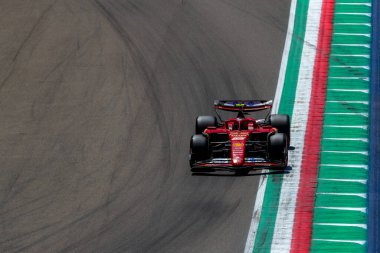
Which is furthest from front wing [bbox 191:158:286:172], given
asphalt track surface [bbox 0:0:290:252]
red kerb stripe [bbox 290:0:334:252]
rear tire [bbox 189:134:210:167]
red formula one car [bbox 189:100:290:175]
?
red kerb stripe [bbox 290:0:334:252]

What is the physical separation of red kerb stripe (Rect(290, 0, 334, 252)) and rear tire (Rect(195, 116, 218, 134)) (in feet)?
8.87

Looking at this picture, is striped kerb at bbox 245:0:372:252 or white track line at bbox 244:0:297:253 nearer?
white track line at bbox 244:0:297:253

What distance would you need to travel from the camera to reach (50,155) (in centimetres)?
3291

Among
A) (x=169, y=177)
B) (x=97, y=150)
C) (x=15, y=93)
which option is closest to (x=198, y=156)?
(x=169, y=177)

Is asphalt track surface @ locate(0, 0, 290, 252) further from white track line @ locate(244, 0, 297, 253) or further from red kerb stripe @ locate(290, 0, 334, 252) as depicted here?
red kerb stripe @ locate(290, 0, 334, 252)

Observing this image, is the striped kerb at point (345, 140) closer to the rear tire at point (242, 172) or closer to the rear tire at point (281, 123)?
the rear tire at point (281, 123)

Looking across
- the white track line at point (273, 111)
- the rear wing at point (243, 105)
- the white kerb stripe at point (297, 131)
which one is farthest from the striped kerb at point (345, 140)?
the rear wing at point (243, 105)

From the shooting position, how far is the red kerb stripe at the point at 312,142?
93.9 ft

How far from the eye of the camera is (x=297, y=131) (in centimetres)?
3344

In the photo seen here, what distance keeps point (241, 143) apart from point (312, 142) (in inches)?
124

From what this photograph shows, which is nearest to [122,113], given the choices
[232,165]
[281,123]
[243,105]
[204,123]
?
[204,123]

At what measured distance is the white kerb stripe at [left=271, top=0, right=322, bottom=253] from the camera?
94.0ft

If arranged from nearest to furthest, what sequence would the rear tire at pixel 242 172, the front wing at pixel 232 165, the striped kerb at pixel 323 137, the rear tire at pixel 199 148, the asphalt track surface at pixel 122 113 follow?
the striped kerb at pixel 323 137
the asphalt track surface at pixel 122 113
the front wing at pixel 232 165
the rear tire at pixel 199 148
the rear tire at pixel 242 172

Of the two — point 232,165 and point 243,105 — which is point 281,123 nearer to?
point 243,105
